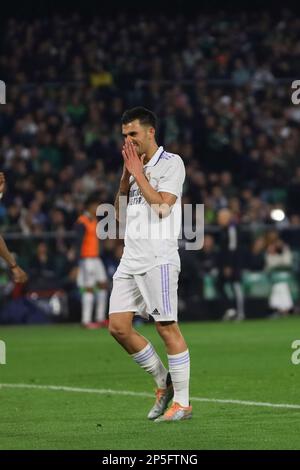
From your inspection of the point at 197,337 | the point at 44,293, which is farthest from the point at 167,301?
the point at 44,293

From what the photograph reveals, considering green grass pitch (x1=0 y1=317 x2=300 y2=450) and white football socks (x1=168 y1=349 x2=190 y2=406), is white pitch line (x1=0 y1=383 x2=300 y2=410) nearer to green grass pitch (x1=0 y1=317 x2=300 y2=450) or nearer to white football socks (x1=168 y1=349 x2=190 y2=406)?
green grass pitch (x1=0 y1=317 x2=300 y2=450)

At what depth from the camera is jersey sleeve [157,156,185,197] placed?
9.63 meters

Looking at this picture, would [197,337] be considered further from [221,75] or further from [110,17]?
[110,17]

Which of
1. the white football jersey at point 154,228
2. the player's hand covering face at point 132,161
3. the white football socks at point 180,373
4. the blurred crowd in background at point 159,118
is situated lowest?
the white football socks at point 180,373

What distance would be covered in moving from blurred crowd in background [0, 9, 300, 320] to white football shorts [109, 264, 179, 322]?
15008 millimetres

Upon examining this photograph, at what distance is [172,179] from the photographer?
9.65m

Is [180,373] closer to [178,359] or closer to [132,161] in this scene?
[178,359]

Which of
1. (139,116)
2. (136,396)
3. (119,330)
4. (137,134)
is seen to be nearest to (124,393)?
(136,396)

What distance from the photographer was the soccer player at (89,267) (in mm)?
23438

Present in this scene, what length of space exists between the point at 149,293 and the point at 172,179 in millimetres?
946
